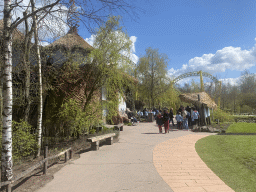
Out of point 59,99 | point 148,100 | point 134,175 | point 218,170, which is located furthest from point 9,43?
point 148,100

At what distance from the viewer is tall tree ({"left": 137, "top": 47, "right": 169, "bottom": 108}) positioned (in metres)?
30.2

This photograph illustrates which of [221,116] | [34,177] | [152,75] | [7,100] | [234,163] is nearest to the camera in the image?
[7,100]

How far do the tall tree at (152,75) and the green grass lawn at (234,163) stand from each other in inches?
868

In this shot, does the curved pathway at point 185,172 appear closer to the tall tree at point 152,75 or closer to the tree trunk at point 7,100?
the tree trunk at point 7,100

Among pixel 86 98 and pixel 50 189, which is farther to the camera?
pixel 86 98

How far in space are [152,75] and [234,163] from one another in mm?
24940

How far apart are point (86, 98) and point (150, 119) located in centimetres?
1467

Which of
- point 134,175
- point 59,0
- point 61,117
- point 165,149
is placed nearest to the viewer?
point 59,0

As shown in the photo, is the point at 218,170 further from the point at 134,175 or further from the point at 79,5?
the point at 79,5

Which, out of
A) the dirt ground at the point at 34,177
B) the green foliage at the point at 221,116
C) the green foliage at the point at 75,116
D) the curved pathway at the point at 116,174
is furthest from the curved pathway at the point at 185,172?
the green foliage at the point at 221,116

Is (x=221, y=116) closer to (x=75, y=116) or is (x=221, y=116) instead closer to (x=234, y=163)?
(x=234, y=163)

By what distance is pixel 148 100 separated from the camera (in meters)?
31.1

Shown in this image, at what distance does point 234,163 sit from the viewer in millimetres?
5949

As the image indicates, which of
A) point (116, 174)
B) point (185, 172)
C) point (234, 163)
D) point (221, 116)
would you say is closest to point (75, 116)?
point (116, 174)
